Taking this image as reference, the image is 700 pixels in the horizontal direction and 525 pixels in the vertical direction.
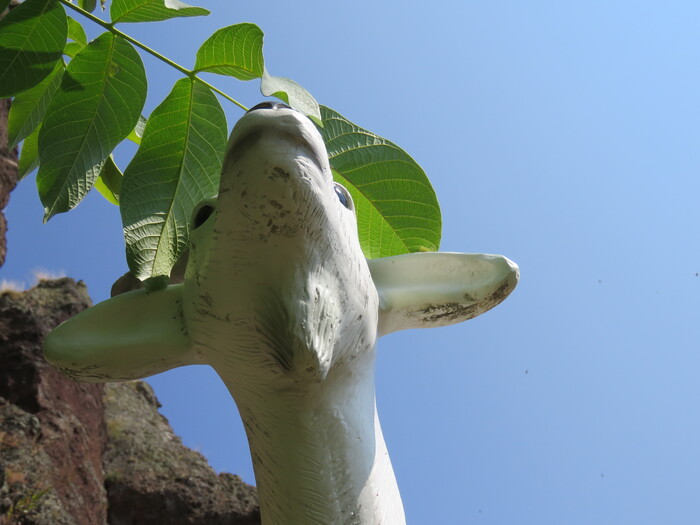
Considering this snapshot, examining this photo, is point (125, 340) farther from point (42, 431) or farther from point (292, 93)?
point (42, 431)

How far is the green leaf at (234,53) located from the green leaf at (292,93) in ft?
0.11

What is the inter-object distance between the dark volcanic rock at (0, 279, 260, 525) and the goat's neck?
3.54 m

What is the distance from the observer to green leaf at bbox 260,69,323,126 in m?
1.05

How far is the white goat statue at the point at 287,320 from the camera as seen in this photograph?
886 mm

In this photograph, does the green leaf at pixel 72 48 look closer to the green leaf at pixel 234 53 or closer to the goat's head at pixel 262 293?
the green leaf at pixel 234 53

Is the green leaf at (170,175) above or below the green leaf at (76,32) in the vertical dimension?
below

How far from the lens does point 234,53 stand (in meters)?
1.11

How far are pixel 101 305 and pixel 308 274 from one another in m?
0.38

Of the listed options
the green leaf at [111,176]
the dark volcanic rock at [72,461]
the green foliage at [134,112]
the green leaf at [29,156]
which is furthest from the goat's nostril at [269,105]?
the dark volcanic rock at [72,461]

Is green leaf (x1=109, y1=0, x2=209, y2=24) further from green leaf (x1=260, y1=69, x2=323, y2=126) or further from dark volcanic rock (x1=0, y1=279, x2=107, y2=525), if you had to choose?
dark volcanic rock (x1=0, y1=279, x2=107, y2=525)

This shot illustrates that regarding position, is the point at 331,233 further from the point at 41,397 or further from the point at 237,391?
the point at 41,397

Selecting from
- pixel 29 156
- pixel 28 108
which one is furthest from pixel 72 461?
pixel 28 108

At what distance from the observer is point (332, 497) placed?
0.98 metres

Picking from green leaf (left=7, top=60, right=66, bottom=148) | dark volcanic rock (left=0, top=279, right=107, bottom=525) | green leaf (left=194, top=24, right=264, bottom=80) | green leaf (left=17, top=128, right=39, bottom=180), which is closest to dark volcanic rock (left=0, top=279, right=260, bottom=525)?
dark volcanic rock (left=0, top=279, right=107, bottom=525)
